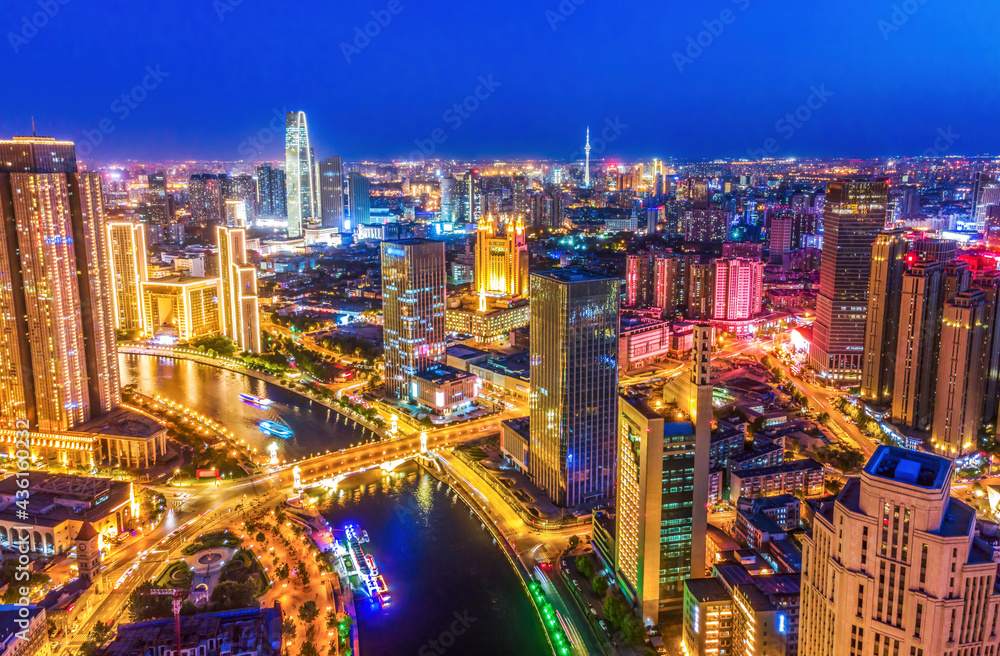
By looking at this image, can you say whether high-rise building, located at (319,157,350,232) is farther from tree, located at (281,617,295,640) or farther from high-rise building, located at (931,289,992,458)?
tree, located at (281,617,295,640)

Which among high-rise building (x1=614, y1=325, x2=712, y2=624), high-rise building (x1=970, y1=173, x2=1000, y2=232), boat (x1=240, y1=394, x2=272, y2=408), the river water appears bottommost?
the river water

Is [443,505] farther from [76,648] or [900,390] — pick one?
[900,390]

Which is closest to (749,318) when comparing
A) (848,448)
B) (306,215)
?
(848,448)

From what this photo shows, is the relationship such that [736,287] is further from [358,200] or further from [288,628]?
[358,200]

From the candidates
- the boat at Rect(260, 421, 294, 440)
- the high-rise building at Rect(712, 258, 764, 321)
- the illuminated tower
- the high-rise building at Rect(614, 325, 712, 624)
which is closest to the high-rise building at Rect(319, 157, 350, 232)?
the illuminated tower

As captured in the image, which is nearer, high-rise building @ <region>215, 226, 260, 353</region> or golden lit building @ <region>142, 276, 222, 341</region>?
high-rise building @ <region>215, 226, 260, 353</region>

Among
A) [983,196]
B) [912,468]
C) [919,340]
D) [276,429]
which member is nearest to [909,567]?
[912,468]

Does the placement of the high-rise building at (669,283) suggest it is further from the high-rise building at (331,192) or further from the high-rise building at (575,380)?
the high-rise building at (331,192)

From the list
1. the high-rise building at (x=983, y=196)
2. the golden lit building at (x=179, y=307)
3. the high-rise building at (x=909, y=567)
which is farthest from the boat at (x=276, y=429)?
the high-rise building at (x=983, y=196)
